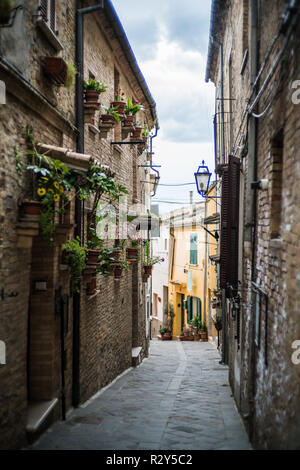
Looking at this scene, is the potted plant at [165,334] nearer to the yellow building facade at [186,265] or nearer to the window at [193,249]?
the yellow building facade at [186,265]

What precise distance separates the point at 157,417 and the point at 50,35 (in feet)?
20.0

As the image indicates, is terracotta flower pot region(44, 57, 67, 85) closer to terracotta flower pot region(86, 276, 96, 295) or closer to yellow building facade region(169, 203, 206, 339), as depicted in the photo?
terracotta flower pot region(86, 276, 96, 295)

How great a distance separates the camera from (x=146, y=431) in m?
7.26

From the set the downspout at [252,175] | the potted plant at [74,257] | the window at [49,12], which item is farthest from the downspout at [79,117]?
the downspout at [252,175]

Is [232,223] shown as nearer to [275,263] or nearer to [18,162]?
[275,263]

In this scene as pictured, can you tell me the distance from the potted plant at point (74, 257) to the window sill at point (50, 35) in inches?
118

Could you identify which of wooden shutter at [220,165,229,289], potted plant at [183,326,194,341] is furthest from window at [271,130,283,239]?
potted plant at [183,326,194,341]

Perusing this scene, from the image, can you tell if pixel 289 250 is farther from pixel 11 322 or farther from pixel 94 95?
pixel 94 95

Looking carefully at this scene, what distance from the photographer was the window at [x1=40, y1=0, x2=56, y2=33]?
7148mm

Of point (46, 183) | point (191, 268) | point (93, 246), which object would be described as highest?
point (46, 183)

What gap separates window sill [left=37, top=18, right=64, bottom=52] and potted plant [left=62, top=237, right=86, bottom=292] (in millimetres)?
2991

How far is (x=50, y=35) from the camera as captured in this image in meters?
7.27

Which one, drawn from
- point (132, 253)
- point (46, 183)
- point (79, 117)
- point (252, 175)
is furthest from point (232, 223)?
point (132, 253)

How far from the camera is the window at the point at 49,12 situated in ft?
23.5
